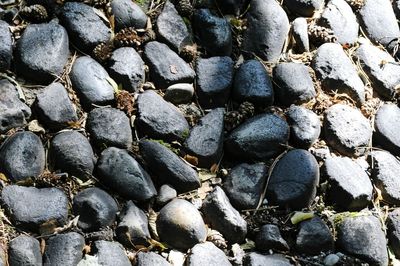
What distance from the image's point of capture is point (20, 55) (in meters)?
2.37

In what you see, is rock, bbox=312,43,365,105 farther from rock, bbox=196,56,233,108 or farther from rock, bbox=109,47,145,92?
rock, bbox=109,47,145,92

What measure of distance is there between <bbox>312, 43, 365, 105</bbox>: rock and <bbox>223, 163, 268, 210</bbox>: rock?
1.95ft

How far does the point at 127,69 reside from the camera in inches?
96.9

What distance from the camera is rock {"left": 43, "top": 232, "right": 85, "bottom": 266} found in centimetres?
199

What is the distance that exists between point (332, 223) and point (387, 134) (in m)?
0.58

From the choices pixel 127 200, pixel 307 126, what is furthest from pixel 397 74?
pixel 127 200

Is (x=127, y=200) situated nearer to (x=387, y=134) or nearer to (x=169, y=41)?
(x=169, y=41)

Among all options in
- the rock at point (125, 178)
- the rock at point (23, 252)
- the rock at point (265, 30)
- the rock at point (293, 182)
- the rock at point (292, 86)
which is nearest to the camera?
the rock at point (23, 252)

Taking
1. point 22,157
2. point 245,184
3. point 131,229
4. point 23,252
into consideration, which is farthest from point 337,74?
point 23,252

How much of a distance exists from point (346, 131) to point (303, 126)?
0.68ft

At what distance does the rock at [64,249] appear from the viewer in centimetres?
199

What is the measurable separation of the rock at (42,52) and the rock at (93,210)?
1.85 ft

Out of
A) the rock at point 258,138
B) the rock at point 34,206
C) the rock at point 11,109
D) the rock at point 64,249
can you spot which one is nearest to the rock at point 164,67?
the rock at point 258,138

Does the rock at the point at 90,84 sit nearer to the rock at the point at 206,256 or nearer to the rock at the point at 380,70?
the rock at the point at 206,256
